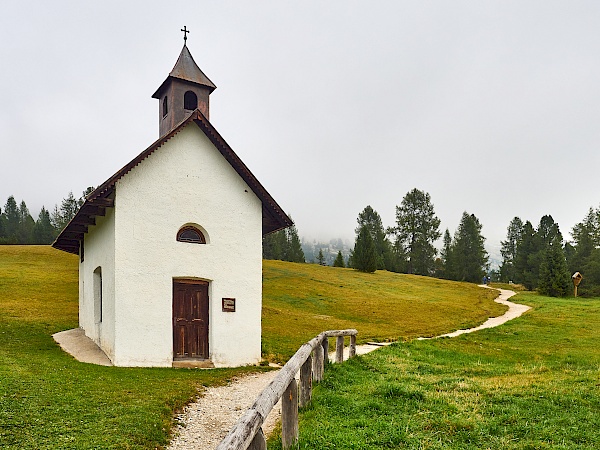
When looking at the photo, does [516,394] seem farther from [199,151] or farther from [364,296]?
[364,296]

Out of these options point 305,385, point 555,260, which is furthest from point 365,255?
point 305,385

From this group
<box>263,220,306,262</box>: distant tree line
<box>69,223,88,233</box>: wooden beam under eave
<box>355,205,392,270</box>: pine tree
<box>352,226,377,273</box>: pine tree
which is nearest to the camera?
<box>69,223,88,233</box>: wooden beam under eave

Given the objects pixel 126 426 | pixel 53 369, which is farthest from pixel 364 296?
pixel 126 426

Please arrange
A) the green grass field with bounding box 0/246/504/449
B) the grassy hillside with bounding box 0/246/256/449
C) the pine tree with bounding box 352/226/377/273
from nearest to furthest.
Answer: the grassy hillside with bounding box 0/246/256/449, the green grass field with bounding box 0/246/504/449, the pine tree with bounding box 352/226/377/273

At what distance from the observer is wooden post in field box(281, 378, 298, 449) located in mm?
5695

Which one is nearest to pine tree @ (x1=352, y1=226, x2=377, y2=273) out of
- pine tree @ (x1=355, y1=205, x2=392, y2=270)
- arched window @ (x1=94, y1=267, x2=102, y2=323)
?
pine tree @ (x1=355, y1=205, x2=392, y2=270)

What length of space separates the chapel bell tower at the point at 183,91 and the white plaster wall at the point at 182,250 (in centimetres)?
196

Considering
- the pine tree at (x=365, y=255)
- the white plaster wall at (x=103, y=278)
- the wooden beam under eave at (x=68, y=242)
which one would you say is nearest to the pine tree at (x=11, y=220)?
the pine tree at (x=365, y=255)

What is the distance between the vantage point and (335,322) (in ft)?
86.2

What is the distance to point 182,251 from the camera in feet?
45.8

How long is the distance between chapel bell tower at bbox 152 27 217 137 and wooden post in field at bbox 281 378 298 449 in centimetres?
1191

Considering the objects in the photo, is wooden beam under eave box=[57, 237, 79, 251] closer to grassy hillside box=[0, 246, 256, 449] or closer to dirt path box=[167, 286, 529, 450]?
grassy hillside box=[0, 246, 256, 449]

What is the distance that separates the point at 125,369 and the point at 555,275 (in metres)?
42.3

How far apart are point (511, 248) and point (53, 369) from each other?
85787 millimetres
